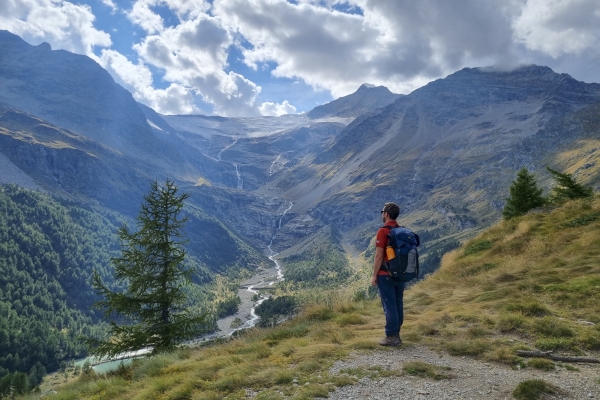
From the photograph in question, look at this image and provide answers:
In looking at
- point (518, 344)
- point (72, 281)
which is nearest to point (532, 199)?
point (518, 344)

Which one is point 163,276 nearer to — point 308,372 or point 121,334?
point 121,334

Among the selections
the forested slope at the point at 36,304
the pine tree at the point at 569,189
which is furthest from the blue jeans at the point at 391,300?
the forested slope at the point at 36,304

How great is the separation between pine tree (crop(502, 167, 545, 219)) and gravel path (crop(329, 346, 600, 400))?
74.0 feet

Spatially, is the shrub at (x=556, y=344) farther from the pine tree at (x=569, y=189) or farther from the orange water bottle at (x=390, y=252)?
the pine tree at (x=569, y=189)

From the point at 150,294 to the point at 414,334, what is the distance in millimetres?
14880

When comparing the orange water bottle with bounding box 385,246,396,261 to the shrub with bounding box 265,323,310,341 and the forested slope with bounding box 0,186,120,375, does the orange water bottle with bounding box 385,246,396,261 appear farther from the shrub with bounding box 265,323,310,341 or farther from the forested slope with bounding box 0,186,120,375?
the forested slope with bounding box 0,186,120,375

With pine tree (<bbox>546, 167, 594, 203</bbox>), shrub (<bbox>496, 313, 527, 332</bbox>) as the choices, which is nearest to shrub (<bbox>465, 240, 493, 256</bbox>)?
pine tree (<bbox>546, 167, 594, 203</bbox>)

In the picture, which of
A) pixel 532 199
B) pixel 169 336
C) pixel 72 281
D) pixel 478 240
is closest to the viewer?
pixel 169 336

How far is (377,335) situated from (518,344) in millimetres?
3614

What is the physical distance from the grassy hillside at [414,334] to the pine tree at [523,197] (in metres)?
9.88

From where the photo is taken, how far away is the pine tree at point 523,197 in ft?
87.6

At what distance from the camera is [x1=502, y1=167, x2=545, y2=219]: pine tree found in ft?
87.6

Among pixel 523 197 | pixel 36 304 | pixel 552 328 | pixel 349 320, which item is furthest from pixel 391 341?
pixel 36 304

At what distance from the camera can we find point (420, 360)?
8070 mm
